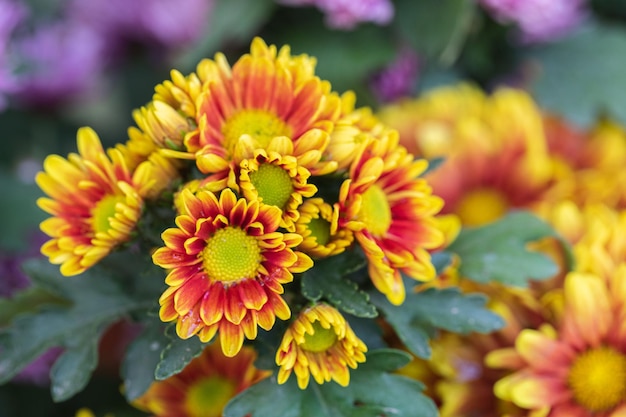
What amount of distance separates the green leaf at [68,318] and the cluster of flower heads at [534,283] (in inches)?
9.8

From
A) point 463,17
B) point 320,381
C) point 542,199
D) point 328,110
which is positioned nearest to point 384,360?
point 320,381

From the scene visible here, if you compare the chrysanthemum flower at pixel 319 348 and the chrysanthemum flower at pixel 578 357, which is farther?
the chrysanthemum flower at pixel 578 357

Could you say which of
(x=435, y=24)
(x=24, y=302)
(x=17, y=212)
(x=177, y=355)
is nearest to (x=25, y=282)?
(x=17, y=212)

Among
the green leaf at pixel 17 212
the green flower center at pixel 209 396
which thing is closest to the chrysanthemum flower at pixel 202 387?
the green flower center at pixel 209 396

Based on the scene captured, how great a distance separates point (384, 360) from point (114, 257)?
0.80 feet

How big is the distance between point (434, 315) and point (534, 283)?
6.2 inches

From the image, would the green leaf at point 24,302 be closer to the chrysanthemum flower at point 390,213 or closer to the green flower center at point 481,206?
the chrysanthemum flower at point 390,213

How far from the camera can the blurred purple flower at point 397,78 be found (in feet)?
3.34

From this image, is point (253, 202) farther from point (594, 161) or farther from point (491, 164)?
point (594, 161)

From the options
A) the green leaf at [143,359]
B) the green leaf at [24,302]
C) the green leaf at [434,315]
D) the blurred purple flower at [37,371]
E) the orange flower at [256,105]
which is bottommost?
the blurred purple flower at [37,371]

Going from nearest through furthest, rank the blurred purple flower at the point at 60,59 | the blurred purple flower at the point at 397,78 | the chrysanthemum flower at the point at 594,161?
the chrysanthemum flower at the point at 594,161 < the blurred purple flower at the point at 397,78 < the blurred purple flower at the point at 60,59

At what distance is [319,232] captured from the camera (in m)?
0.50

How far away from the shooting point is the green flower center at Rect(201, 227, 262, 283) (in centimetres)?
46

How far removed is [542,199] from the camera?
811 mm
